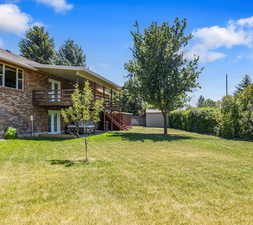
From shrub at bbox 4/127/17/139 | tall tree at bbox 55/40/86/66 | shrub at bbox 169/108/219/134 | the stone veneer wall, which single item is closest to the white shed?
shrub at bbox 169/108/219/134

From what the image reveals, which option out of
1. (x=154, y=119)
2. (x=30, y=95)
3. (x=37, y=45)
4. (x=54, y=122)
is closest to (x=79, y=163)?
(x=30, y=95)

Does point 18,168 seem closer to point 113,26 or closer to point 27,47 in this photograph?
point 113,26

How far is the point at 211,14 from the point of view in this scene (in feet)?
37.8

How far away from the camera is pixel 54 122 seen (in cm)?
1669

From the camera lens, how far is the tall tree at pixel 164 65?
16250 millimetres

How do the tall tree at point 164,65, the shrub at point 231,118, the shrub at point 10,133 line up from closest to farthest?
the shrub at point 10,133 < the shrub at point 231,118 < the tall tree at point 164,65

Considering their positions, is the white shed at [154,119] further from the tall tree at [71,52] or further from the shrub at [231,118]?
the tall tree at [71,52]

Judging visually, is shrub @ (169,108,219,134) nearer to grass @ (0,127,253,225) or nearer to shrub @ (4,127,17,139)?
grass @ (0,127,253,225)

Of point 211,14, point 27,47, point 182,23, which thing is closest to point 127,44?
point 182,23

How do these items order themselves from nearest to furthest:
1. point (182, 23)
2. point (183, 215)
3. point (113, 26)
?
point (183, 215) → point (113, 26) → point (182, 23)

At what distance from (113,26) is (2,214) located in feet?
40.7

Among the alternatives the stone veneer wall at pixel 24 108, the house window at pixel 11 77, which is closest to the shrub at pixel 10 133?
the stone veneer wall at pixel 24 108

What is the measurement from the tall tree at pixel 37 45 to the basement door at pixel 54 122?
67.7 ft

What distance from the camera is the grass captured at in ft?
10.4
